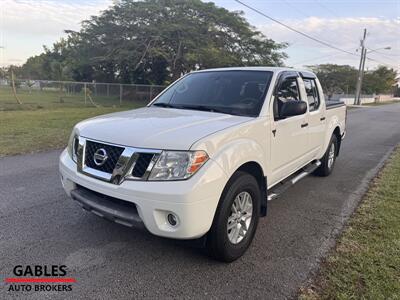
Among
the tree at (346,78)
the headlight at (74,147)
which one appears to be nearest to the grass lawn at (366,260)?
the headlight at (74,147)

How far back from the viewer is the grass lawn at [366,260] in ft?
8.66

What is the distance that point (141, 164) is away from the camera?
8.66 ft

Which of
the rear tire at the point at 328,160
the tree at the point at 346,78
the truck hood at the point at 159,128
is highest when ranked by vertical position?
the tree at the point at 346,78

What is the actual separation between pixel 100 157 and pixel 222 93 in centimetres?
177

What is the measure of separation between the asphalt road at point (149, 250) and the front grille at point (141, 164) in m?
0.92

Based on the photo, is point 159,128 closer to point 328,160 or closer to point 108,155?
point 108,155

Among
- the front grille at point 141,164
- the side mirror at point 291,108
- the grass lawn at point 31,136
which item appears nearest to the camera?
the front grille at point 141,164

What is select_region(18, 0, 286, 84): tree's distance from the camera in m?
25.8

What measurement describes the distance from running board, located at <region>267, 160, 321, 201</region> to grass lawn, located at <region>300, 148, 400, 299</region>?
2.68 feet

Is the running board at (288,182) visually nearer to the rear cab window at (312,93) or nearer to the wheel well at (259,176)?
the wheel well at (259,176)

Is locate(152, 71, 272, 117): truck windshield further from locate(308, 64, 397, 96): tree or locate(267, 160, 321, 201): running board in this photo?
locate(308, 64, 397, 96): tree

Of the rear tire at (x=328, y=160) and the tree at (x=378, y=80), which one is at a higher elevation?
the tree at (x=378, y=80)

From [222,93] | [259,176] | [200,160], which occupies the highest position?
[222,93]

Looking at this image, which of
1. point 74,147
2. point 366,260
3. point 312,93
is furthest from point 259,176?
point 312,93
